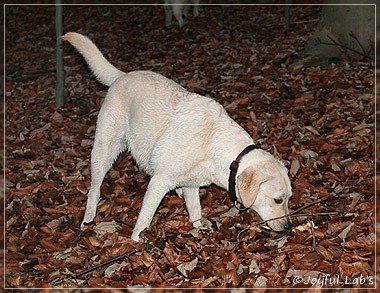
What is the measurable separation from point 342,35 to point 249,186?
5.41 metres

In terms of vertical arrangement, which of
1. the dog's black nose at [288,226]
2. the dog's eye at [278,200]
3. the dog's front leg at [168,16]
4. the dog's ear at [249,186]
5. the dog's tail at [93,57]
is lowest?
the dog's front leg at [168,16]

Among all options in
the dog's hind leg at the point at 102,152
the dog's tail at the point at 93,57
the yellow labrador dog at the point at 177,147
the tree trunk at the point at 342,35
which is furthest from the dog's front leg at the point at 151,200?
the tree trunk at the point at 342,35

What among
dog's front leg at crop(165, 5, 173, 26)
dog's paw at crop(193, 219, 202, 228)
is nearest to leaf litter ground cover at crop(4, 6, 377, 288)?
dog's paw at crop(193, 219, 202, 228)

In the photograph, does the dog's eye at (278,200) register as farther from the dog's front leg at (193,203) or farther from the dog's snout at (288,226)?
the dog's front leg at (193,203)

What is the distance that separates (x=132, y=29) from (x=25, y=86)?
4.65 m

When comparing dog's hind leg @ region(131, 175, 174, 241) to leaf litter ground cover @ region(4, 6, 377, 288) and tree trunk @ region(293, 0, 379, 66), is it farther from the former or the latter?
tree trunk @ region(293, 0, 379, 66)

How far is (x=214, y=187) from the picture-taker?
6.37 meters

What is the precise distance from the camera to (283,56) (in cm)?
1037

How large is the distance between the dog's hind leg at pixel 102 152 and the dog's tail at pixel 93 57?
0.57 meters

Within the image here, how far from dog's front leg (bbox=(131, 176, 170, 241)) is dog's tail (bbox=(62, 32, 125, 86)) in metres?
1.67

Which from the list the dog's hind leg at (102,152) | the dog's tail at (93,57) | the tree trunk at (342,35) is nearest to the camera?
the dog's hind leg at (102,152)

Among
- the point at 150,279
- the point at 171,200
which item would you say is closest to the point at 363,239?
the point at 150,279

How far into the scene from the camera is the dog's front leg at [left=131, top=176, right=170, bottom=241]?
508 centimetres

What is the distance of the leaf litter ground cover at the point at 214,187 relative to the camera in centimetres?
455
